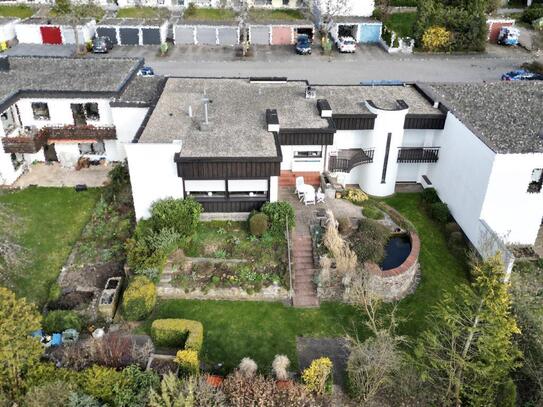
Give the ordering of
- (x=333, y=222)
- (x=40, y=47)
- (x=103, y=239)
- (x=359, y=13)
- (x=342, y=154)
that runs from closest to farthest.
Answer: (x=333, y=222), (x=103, y=239), (x=342, y=154), (x=40, y=47), (x=359, y=13)

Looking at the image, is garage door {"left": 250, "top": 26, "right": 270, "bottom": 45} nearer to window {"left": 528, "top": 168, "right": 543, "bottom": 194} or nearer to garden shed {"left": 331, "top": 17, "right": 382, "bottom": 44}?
garden shed {"left": 331, "top": 17, "right": 382, "bottom": 44}

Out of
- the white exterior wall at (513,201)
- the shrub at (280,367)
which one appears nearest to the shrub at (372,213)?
the white exterior wall at (513,201)

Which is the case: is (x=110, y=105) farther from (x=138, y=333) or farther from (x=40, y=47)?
(x=40, y=47)

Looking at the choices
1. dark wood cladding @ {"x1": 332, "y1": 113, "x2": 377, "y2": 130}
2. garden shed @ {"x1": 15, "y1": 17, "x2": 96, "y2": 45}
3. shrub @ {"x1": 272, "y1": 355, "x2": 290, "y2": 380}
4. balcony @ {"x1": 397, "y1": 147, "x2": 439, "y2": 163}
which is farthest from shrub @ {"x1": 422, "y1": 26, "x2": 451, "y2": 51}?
shrub @ {"x1": 272, "y1": 355, "x2": 290, "y2": 380}

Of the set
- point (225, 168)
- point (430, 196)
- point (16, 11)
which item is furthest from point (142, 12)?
point (430, 196)

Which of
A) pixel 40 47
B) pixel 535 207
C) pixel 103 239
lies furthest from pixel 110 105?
pixel 40 47

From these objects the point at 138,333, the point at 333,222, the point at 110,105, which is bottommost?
the point at 138,333
